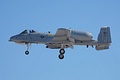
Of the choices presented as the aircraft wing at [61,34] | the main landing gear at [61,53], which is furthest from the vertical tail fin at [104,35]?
the main landing gear at [61,53]

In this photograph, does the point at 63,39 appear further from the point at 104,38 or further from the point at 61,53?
the point at 104,38

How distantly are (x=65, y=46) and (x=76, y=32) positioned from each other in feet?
12.9

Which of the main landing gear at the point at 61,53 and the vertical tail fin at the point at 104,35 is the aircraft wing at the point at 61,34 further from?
the vertical tail fin at the point at 104,35

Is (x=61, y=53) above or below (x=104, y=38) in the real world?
below

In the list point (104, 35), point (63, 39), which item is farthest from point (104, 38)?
point (63, 39)

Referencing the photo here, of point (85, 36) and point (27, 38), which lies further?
point (27, 38)

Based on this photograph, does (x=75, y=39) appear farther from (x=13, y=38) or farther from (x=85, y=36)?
(x=13, y=38)

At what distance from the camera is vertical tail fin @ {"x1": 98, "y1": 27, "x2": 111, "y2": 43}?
201 feet

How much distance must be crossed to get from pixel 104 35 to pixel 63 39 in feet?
18.9

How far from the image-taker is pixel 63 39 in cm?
6006

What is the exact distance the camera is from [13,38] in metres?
64.9

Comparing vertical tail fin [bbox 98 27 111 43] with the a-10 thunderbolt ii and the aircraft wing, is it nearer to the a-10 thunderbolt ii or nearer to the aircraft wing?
the a-10 thunderbolt ii

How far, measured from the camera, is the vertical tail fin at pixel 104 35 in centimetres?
6125

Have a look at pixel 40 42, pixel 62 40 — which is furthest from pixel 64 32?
pixel 40 42
